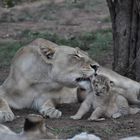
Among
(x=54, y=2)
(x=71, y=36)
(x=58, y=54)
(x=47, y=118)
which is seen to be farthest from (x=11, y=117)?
(x=54, y=2)

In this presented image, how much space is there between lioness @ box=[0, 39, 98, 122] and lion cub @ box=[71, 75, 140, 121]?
0.63 ft

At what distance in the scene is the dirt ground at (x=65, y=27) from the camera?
5.64 metres

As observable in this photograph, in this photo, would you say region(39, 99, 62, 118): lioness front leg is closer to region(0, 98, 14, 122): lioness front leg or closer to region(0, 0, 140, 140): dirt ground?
region(0, 0, 140, 140): dirt ground

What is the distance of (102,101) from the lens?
6035mm

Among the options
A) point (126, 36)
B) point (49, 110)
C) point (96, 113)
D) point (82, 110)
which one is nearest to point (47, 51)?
point (49, 110)

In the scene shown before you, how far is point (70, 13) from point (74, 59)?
10.6 metres

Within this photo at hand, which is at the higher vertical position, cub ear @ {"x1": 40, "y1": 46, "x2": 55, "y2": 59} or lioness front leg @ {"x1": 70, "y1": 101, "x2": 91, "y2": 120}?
cub ear @ {"x1": 40, "y1": 46, "x2": 55, "y2": 59}

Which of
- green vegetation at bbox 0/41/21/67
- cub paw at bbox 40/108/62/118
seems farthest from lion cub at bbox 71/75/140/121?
green vegetation at bbox 0/41/21/67

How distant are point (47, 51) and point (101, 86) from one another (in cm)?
77

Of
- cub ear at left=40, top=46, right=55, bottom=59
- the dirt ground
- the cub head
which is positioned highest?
cub ear at left=40, top=46, right=55, bottom=59

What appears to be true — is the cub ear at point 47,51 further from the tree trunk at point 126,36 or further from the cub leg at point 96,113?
the tree trunk at point 126,36

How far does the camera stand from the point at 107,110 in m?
6.11

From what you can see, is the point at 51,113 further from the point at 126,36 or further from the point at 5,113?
the point at 126,36

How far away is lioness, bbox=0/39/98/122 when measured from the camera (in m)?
6.33
